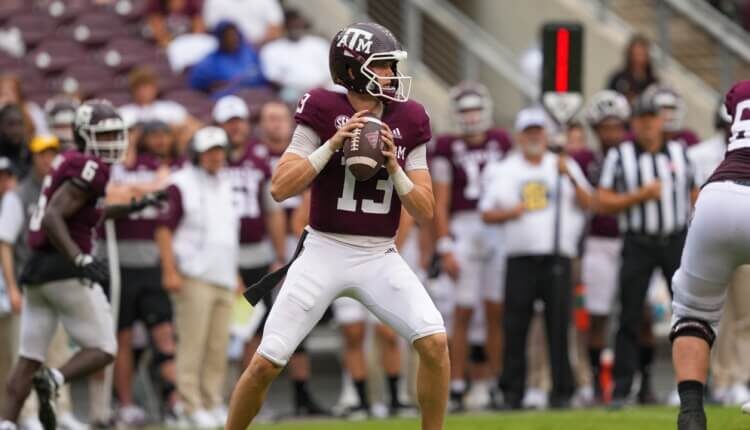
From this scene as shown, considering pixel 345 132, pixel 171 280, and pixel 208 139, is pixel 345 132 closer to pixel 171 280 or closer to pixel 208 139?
pixel 208 139

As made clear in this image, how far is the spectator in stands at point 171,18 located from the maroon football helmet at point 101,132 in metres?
6.47

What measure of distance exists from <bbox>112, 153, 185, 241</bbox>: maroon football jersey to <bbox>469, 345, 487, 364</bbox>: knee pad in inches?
109

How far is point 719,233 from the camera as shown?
23.5 feet

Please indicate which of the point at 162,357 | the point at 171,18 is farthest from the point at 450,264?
the point at 171,18

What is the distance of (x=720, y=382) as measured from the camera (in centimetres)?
1202

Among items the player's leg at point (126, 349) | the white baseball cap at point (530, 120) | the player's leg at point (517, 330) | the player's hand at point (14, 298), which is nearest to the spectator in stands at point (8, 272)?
the player's hand at point (14, 298)

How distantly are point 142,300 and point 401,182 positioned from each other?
5330 mm

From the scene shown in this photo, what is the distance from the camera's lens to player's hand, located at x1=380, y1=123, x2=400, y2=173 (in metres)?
7.18

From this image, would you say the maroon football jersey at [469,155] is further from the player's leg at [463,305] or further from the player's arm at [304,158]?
the player's arm at [304,158]

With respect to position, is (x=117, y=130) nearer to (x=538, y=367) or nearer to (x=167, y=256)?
(x=167, y=256)

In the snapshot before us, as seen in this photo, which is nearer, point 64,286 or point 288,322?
point 288,322

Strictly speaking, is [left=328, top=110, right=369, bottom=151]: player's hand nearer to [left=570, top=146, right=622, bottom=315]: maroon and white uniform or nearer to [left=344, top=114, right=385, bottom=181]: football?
[left=344, top=114, right=385, bottom=181]: football

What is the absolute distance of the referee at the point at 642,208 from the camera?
39.3ft

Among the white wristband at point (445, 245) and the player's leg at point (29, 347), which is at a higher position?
the white wristband at point (445, 245)
